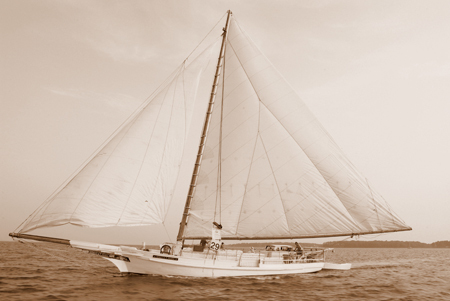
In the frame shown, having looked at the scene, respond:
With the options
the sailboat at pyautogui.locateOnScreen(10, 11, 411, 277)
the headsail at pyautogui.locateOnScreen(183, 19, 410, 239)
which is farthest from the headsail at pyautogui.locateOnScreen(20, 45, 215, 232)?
the headsail at pyautogui.locateOnScreen(183, 19, 410, 239)

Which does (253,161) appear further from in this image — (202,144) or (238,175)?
(202,144)

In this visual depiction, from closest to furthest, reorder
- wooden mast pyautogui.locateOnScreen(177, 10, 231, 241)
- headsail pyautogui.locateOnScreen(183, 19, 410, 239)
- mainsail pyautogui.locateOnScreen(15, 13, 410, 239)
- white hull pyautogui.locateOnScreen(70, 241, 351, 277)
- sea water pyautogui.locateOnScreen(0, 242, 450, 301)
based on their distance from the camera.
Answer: sea water pyautogui.locateOnScreen(0, 242, 450, 301) < white hull pyautogui.locateOnScreen(70, 241, 351, 277) < mainsail pyautogui.locateOnScreen(15, 13, 410, 239) < wooden mast pyautogui.locateOnScreen(177, 10, 231, 241) < headsail pyautogui.locateOnScreen(183, 19, 410, 239)

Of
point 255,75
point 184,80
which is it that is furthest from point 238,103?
point 184,80

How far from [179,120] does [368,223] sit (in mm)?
15322

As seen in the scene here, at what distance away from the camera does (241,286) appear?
20000 mm

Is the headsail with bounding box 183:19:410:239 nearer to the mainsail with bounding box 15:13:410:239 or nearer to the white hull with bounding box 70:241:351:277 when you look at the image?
the mainsail with bounding box 15:13:410:239

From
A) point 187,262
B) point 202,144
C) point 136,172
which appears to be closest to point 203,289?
point 187,262

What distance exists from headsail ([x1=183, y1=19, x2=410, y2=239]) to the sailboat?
0.23 feet

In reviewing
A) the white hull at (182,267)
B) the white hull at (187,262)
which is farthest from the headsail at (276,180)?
the white hull at (182,267)

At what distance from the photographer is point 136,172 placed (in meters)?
20.0

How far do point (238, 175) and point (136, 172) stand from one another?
7.73 meters

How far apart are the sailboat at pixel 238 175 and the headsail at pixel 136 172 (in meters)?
0.07

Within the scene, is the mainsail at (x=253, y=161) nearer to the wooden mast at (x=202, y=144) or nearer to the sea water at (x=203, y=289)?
the wooden mast at (x=202, y=144)

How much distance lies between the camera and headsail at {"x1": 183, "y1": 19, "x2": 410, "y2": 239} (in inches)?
953
